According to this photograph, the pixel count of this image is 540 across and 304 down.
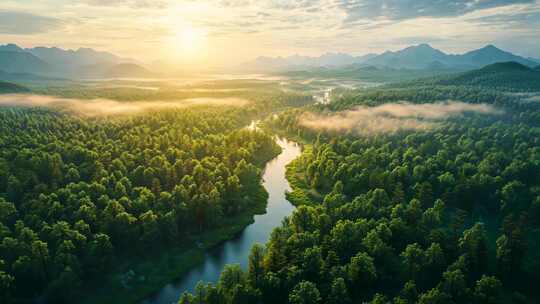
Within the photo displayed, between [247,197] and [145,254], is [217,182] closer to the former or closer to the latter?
[247,197]

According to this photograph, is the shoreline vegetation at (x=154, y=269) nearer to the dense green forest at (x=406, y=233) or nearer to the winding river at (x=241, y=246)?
the winding river at (x=241, y=246)

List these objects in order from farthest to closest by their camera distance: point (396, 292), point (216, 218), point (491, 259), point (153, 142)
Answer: point (153, 142) → point (216, 218) → point (491, 259) → point (396, 292)

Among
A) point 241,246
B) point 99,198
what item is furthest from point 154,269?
point 99,198

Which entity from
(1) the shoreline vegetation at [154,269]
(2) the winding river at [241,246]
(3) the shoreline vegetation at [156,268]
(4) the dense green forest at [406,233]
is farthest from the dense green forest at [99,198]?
(4) the dense green forest at [406,233]

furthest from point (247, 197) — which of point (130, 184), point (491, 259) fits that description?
point (491, 259)

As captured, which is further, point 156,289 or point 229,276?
point 156,289

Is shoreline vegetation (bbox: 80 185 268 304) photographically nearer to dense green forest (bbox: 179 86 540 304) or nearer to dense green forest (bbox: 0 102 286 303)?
dense green forest (bbox: 0 102 286 303)
